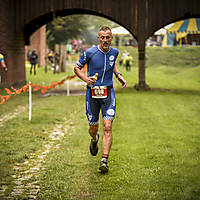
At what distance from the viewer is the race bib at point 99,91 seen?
24.2ft

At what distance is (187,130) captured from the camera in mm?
11516

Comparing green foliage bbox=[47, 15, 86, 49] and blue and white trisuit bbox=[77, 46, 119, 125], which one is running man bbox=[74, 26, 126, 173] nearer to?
blue and white trisuit bbox=[77, 46, 119, 125]

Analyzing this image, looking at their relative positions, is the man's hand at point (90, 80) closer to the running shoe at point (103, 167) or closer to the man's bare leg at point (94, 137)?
the man's bare leg at point (94, 137)

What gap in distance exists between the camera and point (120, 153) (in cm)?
870

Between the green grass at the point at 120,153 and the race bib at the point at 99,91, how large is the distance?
119cm

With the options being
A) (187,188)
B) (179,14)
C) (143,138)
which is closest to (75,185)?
(187,188)

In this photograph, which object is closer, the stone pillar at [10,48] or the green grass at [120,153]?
the green grass at [120,153]

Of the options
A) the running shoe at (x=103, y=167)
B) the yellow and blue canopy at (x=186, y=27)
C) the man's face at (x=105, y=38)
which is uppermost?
the yellow and blue canopy at (x=186, y=27)

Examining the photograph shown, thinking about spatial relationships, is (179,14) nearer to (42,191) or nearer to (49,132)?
(49,132)

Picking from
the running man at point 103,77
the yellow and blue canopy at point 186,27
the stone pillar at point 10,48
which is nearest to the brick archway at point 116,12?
the stone pillar at point 10,48

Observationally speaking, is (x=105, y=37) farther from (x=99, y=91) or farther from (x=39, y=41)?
(x=39, y=41)

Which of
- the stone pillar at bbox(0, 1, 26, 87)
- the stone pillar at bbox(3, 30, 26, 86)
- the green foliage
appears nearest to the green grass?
the stone pillar at bbox(0, 1, 26, 87)

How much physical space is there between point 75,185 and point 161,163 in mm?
1878

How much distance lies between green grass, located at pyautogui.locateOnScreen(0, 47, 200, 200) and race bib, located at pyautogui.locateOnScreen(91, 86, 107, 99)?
1190 mm
